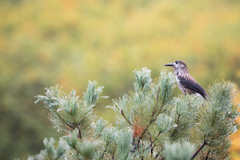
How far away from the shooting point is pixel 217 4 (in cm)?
1011

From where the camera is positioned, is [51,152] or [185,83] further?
[185,83]

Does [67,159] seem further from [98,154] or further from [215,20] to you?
[215,20]

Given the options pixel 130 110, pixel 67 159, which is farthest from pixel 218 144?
pixel 67 159

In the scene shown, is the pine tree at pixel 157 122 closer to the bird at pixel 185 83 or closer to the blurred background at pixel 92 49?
the bird at pixel 185 83

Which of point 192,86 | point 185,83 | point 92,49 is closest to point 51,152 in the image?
point 192,86

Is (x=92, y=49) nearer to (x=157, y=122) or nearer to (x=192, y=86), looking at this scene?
(x=192, y=86)

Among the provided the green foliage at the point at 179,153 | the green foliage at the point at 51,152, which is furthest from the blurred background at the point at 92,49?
the green foliage at the point at 179,153

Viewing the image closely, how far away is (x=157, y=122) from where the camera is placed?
4.52 ft

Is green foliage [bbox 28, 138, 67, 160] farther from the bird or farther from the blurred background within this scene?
the blurred background

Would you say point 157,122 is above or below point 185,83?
below

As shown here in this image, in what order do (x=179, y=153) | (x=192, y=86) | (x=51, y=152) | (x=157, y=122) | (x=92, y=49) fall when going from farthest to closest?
(x=92, y=49)
(x=192, y=86)
(x=157, y=122)
(x=51, y=152)
(x=179, y=153)

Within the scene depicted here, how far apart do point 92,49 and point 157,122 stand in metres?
8.05

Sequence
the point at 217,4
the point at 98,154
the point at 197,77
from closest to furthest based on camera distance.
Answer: the point at 98,154 < the point at 197,77 < the point at 217,4

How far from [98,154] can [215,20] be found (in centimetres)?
956
